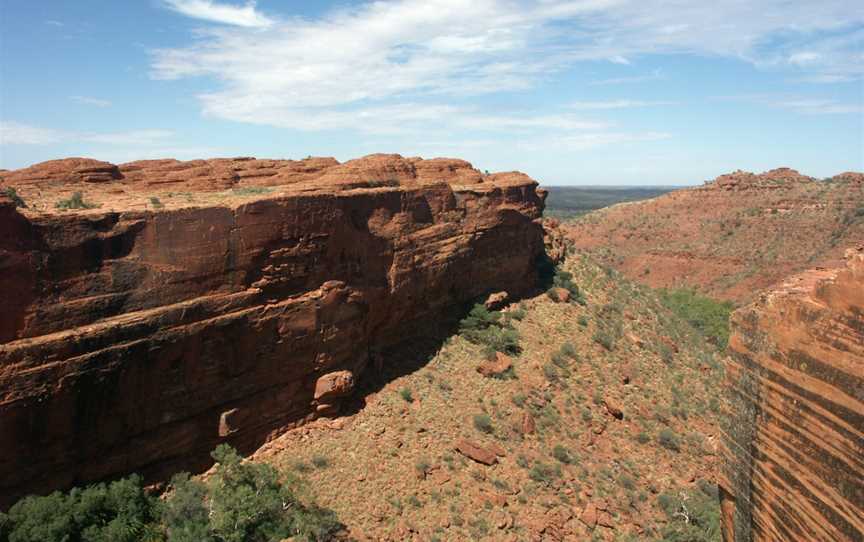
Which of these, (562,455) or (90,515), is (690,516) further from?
(90,515)

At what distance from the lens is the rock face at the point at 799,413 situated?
3117mm

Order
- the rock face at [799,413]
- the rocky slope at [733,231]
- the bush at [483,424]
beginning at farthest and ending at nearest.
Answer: the rocky slope at [733,231] < the bush at [483,424] < the rock face at [799,413]

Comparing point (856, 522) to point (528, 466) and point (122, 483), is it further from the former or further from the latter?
point (528, 466)

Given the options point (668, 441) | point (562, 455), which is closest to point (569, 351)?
point (668, 441)

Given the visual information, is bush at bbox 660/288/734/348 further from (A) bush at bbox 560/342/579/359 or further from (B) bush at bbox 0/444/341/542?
(B) bush at bbox 0/444/341/542

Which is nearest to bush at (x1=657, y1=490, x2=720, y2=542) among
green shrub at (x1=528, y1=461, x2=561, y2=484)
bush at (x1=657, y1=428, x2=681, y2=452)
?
bush at (x1=657, y1=428, x2=681, y2=452)

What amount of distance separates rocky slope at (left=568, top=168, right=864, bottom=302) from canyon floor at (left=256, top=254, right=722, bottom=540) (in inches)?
1263

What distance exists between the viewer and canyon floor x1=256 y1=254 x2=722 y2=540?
15.3 meters

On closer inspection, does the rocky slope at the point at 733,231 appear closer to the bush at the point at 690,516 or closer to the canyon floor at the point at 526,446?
the canyon floor at the point at 526,446

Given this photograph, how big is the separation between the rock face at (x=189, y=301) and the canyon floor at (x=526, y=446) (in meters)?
1.71

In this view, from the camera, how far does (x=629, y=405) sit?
21844mm

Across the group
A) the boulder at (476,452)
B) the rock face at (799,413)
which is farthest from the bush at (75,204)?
the rock face at (799,413)

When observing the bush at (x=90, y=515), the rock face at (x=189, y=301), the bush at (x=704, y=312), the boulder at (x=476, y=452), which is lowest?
the bush at (x=704, y=312)

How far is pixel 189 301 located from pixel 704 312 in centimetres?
4052
